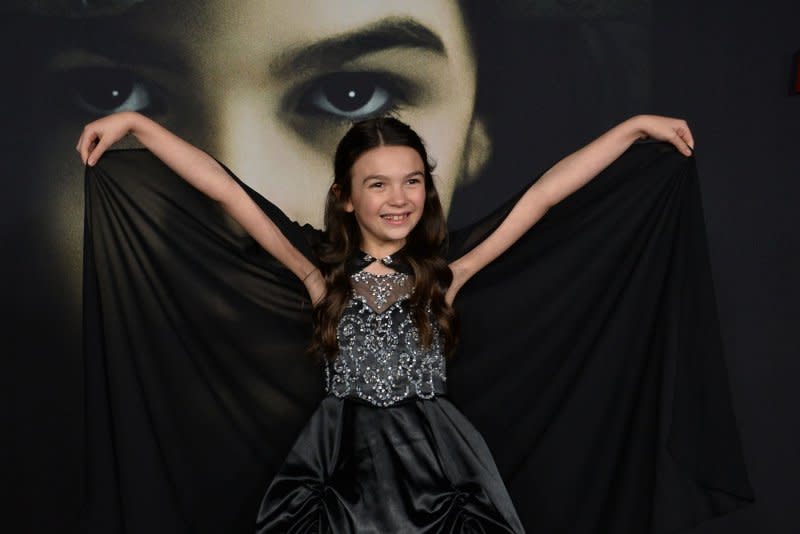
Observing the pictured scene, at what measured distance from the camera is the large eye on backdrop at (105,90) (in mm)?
3541

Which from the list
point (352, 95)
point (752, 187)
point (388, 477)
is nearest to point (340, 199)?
point (388, 477)

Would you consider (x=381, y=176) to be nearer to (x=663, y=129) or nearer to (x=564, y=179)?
(x=564, y=179)

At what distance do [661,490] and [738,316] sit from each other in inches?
46.5

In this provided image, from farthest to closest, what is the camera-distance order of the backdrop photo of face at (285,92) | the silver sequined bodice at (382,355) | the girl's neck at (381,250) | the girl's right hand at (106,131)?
the backdrop photo of face at (285,92) < the girl's neck at (381,250) < the silver sequined bodice at (382,355) < the girl's right hand at (106,131)

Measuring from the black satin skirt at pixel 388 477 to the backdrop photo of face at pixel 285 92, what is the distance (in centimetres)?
116

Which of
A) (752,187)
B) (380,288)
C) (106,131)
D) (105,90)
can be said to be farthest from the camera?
(752,187)

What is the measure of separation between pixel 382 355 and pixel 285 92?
1.31 meters

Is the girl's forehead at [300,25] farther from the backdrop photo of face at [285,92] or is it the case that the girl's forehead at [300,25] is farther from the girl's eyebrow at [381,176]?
the girl's eyebrow at [381,176]

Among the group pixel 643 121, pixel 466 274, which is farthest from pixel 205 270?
pixel 643 121

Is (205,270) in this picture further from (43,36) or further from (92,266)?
(43,36)

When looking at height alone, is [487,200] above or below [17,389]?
above

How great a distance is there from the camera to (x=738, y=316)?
3668mm

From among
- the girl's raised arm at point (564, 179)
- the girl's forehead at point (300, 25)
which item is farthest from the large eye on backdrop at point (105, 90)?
the girl's raised arm at point (564, 179)

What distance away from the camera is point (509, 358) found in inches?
108
